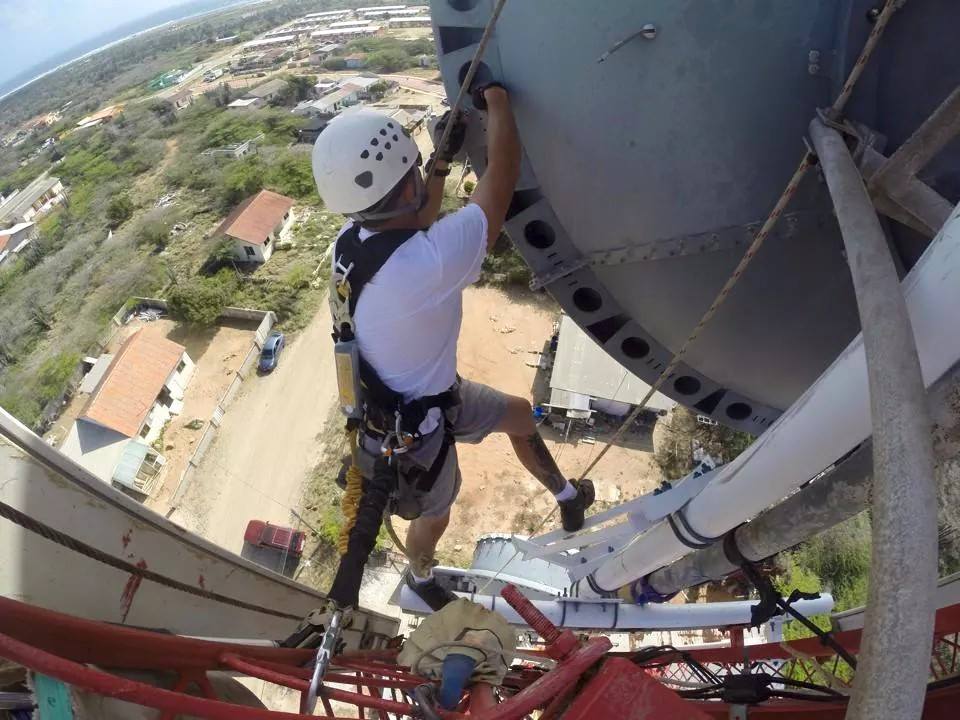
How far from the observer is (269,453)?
15570 mm

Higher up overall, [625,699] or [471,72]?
[471,72]

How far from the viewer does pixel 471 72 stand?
8.73ft

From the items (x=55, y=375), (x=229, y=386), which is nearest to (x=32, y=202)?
(x=55, y=375)

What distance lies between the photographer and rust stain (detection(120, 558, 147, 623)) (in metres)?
2.30

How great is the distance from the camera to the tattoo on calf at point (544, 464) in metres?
4.50

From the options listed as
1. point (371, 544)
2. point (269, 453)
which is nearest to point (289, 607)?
point (371, 544)

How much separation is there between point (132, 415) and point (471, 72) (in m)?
16.2

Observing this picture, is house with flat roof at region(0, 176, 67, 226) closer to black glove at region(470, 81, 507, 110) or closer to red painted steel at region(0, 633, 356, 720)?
black glove at region(470, 81, 507, 110)

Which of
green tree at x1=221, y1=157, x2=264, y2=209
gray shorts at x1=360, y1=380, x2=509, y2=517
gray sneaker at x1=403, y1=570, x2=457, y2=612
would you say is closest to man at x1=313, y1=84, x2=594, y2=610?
gray shorts at x1=360, y1=380, x2=509, y2=517

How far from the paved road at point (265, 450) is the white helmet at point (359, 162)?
40.8 feet

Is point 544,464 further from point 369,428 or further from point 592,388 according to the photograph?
point 592,388

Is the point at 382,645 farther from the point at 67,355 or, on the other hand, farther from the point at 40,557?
the point at 67,355

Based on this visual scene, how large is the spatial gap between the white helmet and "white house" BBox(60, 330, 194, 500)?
14.6 meters

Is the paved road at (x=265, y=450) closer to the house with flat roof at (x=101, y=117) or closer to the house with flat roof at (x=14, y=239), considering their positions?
the house with flat roof at (x=14, y=239)
